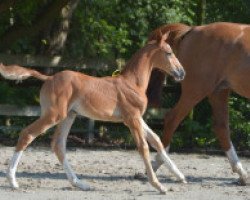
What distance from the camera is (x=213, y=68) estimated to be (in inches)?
355

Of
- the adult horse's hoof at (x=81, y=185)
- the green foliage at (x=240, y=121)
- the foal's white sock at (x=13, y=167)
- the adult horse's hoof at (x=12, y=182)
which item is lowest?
the green foliage at (x=240, y=121)

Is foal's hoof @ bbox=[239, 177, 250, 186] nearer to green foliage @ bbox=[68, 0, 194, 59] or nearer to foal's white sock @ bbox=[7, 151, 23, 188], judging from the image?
foal's white sock @ bbox=[7, 151, 23, 188]

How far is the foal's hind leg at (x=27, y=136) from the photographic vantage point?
755cm

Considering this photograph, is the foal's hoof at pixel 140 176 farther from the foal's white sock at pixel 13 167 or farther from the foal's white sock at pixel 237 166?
the foal's white sock at pixel 13 167

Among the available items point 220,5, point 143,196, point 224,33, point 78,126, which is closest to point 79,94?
point 143,196

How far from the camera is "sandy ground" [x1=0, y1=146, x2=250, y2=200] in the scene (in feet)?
25.1

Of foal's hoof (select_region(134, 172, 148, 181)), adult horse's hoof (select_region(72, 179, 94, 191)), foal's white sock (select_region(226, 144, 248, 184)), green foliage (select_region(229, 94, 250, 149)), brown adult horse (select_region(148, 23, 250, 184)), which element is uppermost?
brown adult horse (select_region(148, 23, 250, 184))

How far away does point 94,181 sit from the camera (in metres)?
8.56

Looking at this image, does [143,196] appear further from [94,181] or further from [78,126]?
[78,126]

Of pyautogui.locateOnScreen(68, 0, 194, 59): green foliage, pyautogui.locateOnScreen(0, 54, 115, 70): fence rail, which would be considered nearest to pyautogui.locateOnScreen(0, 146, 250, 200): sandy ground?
pyautogui.locateOnScreen(0, 54, 115, 70): fence rail

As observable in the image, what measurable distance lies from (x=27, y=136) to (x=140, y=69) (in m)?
1.44

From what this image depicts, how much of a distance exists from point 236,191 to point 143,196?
121cm

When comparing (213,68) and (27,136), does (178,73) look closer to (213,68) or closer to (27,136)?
(213,68)

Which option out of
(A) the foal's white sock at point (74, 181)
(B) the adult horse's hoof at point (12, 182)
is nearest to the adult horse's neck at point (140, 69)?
(A) the foal's white sock at point (74, 181)
